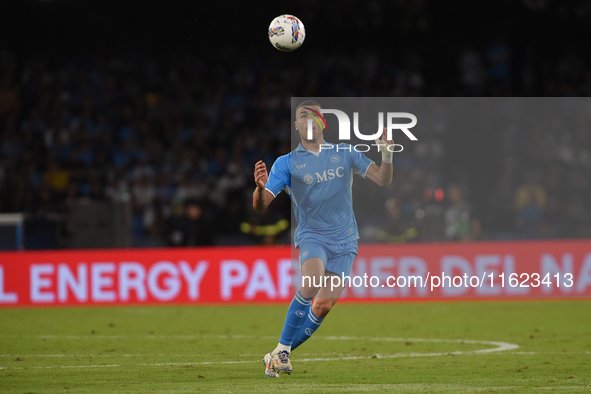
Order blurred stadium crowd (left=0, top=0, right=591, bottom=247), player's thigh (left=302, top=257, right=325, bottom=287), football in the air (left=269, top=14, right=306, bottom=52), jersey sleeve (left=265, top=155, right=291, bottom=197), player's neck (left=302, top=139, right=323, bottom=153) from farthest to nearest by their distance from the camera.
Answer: blurred stadium crowd (left=0, top=0, right=591, bottom=247) < football in the air (left=269, top=14, right=306, bottom=52) < player's neck (left=302, top=139, right=323, bottom=153) < jersey sleeve (left=265, top=155, right=291, bottom=197) < player's thigh (left=302, top=257, right=325, bottom=287)

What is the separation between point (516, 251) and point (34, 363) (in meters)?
8.73

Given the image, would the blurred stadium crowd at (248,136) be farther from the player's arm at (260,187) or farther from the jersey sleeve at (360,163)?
the player's arm at (260,187)

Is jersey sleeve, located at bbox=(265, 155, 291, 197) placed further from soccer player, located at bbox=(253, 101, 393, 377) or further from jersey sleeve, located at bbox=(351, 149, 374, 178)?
jersey sleeve, located at bbox=(351, 149, 374, 178)

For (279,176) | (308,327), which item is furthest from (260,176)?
(308,327)

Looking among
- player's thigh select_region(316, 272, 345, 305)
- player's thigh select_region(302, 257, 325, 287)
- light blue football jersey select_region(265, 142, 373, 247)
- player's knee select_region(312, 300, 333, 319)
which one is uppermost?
light blue football jersey select_region(265, 142, 373, 247)

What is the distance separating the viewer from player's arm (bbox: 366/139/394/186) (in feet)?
23.9

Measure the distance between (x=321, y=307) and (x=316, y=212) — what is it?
31.2 inches

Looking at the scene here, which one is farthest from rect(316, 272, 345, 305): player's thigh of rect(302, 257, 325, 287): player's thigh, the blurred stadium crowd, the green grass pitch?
the blurred stadium crowd

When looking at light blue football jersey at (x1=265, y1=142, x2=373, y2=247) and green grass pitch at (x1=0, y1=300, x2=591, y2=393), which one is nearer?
green grass pitch at (x1=0, y1=300, x2=591, y2=393)

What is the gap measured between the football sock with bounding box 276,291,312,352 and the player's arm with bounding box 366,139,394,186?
3.83 feet

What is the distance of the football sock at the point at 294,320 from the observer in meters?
7.35

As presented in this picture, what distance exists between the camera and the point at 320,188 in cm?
750

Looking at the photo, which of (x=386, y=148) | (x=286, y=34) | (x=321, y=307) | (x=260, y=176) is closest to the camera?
(x=260, y=176)

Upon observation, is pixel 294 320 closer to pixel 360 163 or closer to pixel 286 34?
pixel 360 163
